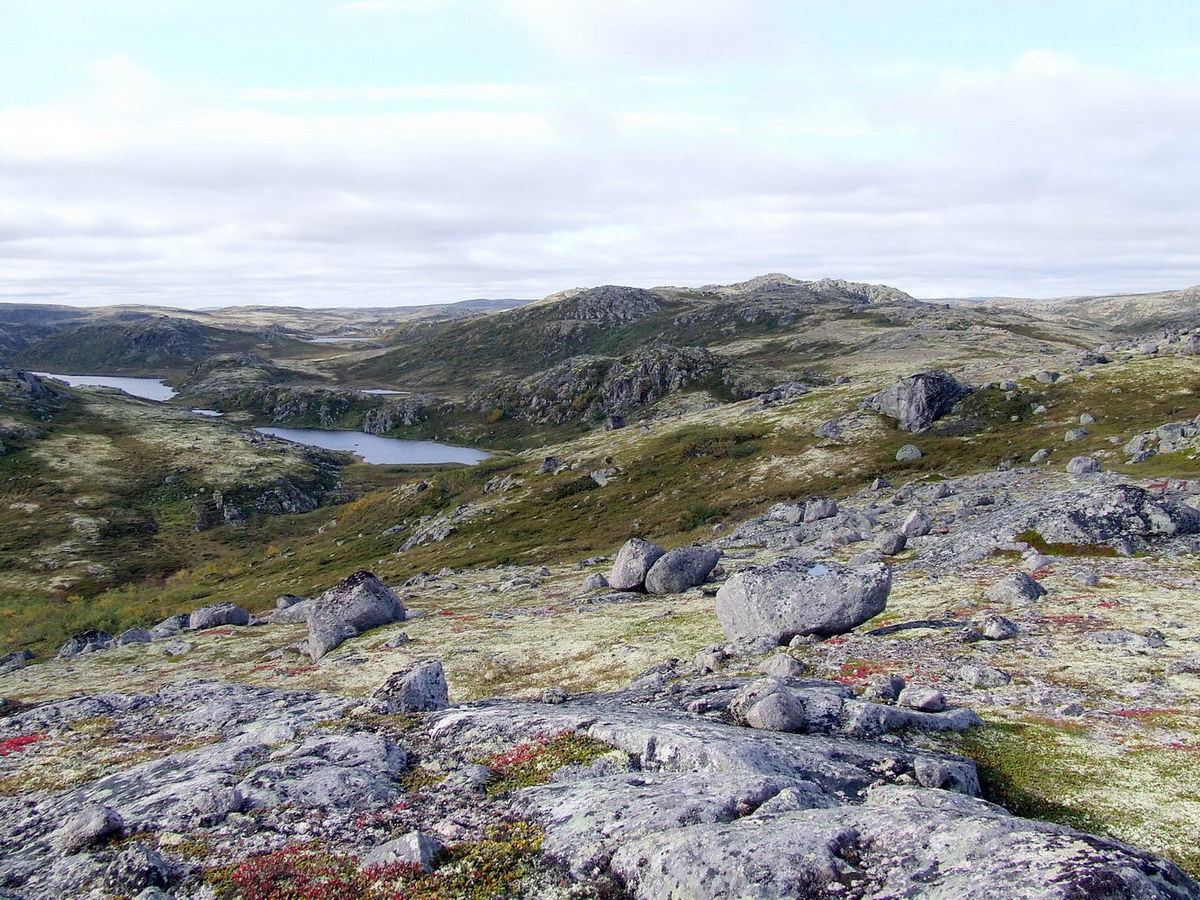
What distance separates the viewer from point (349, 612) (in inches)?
1972

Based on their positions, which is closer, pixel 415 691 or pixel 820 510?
pixel 415 691

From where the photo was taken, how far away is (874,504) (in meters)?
70.8

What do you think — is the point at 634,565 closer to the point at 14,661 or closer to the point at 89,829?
the point at 89,829

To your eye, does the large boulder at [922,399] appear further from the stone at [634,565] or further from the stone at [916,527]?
the stone at [634,565]

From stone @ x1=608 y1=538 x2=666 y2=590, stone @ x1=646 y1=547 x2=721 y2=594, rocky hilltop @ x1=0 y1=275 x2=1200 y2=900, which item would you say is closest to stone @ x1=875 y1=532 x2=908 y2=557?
rocky hilltop @ x1=0 y1=275 x2=1200 y2=900

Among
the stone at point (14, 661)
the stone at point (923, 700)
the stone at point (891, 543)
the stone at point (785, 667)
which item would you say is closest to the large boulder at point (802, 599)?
the stone at point (785, 667)

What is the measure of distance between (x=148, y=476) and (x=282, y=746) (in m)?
171

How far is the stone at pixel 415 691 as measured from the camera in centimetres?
2316

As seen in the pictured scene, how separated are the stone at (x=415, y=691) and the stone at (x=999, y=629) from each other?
22721 millimetres

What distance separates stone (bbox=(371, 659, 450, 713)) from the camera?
23156 millimetres

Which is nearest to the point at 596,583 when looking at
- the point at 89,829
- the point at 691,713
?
the point at 691,713

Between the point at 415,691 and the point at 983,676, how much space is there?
2004 cm

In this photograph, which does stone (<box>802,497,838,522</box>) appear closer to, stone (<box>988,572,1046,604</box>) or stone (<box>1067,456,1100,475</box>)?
stone (<box>1067,456,1100,475</box>)

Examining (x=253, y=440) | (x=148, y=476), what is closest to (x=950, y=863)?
(x=148, y=476)
